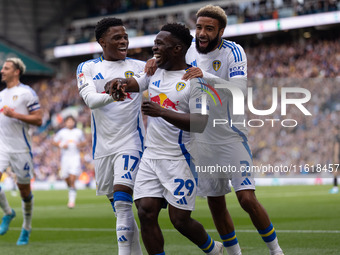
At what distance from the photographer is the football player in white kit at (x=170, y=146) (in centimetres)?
520

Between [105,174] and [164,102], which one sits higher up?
[164,102]

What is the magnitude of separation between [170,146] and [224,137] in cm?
98

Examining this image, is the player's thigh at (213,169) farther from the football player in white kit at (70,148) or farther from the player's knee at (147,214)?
the football player in white kit at (70,148)

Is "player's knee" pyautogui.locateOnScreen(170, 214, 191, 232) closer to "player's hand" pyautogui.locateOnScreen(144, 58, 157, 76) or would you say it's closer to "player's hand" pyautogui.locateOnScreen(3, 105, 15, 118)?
"player's hand" pyautogui.locateOnScreen(144, 58, 157, 76)

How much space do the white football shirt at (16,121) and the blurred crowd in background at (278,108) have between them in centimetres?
1181

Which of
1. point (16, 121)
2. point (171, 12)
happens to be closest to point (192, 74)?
point (16, 121)

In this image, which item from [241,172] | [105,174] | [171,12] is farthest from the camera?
[171,12]

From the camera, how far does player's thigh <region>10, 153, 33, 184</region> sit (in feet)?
29.2

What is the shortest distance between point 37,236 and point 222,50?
498 centimetres

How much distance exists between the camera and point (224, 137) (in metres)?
6.16

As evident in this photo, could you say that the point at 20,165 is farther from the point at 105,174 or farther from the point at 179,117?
the point at 179,117

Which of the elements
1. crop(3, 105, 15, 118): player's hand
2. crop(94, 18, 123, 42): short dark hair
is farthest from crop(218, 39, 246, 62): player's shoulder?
crop(3, 105, 15, 118): player's hand

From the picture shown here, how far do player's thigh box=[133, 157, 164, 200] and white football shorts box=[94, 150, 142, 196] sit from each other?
0.53m

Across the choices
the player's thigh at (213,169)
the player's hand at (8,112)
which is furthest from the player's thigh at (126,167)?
the player's hand at (8,112)
